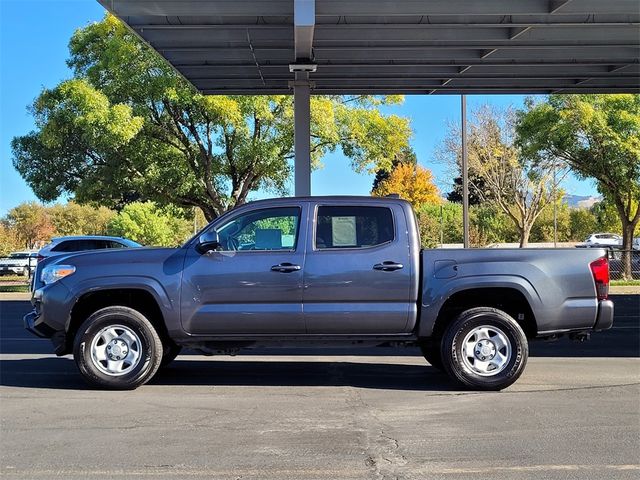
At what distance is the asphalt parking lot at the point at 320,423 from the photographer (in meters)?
5.26

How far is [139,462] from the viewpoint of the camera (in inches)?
211

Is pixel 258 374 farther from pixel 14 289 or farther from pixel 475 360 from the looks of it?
pixel 14 289

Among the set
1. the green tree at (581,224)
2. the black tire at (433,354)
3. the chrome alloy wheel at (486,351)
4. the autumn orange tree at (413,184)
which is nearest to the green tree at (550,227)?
the green tree at (581,224)

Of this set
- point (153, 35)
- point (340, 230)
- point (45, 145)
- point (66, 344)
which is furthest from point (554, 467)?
point (45, 145)

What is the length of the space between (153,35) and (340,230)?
7368 millimetres

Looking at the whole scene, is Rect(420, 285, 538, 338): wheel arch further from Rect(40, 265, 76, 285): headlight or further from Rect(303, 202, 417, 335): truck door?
Rect(40, 265, 76, 285): headlight

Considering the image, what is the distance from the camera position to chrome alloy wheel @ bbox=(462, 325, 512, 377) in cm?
771

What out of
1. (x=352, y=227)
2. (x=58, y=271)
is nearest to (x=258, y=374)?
(x=352, y=227)

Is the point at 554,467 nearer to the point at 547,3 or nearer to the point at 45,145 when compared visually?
the point at 547,3

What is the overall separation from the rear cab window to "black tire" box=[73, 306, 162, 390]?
2.05 m

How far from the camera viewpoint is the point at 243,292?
25.1 feet

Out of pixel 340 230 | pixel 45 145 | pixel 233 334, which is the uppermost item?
pixel 45 145

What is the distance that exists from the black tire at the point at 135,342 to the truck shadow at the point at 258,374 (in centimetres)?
42

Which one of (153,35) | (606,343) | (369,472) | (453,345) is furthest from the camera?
(153,35)
